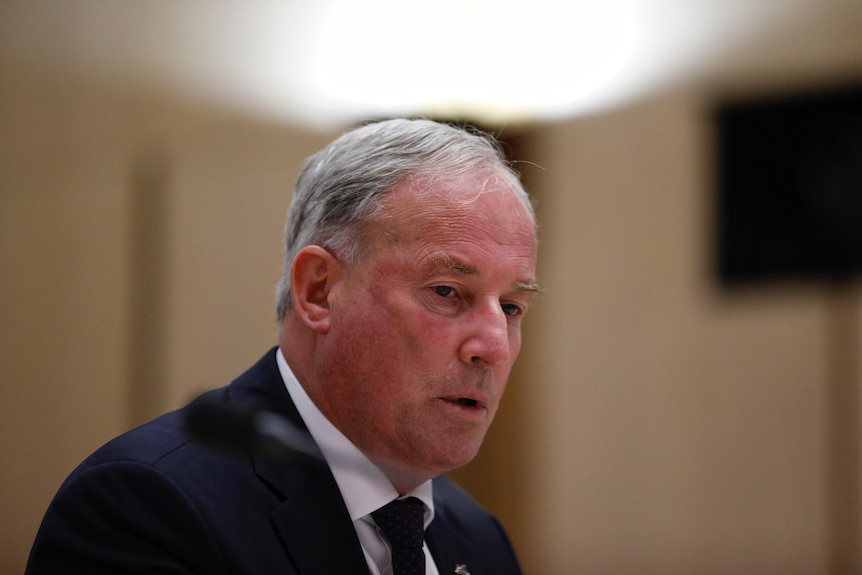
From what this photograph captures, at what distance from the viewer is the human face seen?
6.05 ft

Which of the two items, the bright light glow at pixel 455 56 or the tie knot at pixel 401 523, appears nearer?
the tie knot at pixel 401 523

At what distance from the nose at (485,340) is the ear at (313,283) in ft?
0.95

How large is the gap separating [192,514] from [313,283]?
57 cm

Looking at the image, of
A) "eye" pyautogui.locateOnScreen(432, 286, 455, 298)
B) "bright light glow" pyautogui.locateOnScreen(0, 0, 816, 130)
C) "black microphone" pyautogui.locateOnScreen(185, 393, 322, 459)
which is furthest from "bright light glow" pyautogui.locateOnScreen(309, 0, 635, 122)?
"black microphone" pyautogui.locateOnScreen(185, 393, 322, 459)

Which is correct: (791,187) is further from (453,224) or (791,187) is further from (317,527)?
(317,527)

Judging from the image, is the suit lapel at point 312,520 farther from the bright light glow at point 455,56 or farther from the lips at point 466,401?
the bright light glow at point 455,56

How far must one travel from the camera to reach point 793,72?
500 centimetres

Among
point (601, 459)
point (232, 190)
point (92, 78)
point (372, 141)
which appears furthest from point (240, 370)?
point (372, 141)

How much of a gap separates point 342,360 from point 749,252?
3570 mm

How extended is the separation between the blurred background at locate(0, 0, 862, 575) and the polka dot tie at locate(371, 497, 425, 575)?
2.54 meters

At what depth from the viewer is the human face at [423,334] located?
184 centimetres

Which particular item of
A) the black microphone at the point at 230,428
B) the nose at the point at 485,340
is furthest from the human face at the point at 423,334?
the black microphone at the point at 230,428

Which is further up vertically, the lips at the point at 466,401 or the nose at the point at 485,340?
the nose at the point at 485,340

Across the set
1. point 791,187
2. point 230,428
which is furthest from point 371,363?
point 791,187
